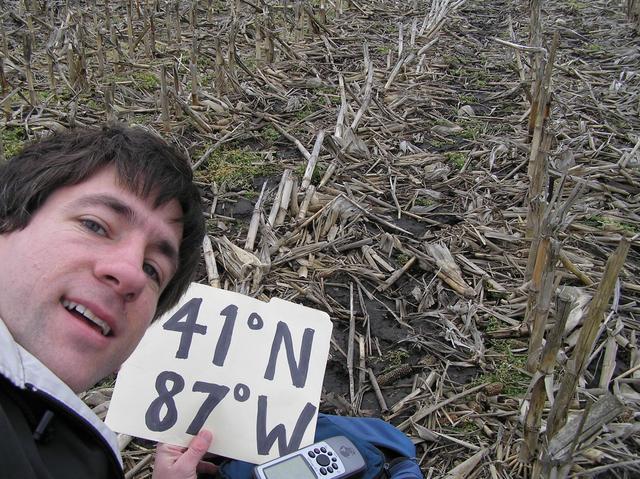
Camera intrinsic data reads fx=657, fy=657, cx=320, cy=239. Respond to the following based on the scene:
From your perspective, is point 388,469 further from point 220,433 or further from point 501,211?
point 501,211

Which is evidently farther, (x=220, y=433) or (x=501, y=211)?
(x=501, y=211)

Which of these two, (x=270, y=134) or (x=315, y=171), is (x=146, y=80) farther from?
(x=315, y=171)

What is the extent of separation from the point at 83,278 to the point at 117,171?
37cm

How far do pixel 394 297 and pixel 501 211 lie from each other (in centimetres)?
80

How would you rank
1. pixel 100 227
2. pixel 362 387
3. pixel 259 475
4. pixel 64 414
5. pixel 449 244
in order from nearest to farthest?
1. pixel 64 414
2. pixel 100 227
3. pixel 259 475
4. pixel 362 387
5. pixel 449 244

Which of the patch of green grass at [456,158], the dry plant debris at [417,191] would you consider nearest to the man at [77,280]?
the dry plant debris at [417,191]

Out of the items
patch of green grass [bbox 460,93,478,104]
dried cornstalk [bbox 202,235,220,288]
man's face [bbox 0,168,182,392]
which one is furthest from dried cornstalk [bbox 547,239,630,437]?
patch of green grass [bbox 460,93,478,104]

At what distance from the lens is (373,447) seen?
1879 millimetres

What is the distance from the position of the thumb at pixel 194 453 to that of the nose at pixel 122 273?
54cm

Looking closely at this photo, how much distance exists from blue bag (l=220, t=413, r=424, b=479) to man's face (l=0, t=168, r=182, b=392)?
1.96 ft

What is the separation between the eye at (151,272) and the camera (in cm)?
170

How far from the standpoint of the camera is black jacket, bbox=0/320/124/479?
1.21 m

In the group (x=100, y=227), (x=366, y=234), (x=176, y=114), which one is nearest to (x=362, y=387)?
(x=366, y=234)

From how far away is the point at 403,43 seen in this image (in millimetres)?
5180
